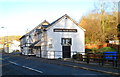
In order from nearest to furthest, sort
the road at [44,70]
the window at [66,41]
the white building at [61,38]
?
the road at [44,70] < the white building at [61,38] < the window at [66,41]

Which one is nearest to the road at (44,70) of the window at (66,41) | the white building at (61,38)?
the white building at (61,38)

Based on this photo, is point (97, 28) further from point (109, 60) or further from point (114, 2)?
point (109, 60)

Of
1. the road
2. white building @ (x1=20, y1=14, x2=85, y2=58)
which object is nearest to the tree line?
white building @ (x1=20, y1=14, x2=85, y2=58)

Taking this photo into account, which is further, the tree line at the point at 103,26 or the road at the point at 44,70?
the tree line at the point at 103,26

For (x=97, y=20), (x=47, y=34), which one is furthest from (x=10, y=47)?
(x=47, y=34)

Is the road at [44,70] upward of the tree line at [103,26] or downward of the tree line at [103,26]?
downward

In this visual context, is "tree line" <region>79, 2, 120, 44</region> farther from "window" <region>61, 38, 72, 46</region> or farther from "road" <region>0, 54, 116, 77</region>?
"road" <region>0, 54, 116, 77</region>

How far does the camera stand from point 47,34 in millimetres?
38500

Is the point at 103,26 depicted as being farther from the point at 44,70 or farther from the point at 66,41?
the point at 44,70

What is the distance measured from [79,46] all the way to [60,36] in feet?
14.5

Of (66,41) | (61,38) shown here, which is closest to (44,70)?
(61,38)

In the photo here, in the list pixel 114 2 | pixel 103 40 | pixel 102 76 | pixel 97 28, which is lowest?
pixel 102 76

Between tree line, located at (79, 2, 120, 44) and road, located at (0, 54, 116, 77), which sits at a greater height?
tree line, located at (79, 2, 120, 44)

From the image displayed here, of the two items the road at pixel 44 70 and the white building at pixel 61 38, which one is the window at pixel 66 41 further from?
the road at pixel 44 70
